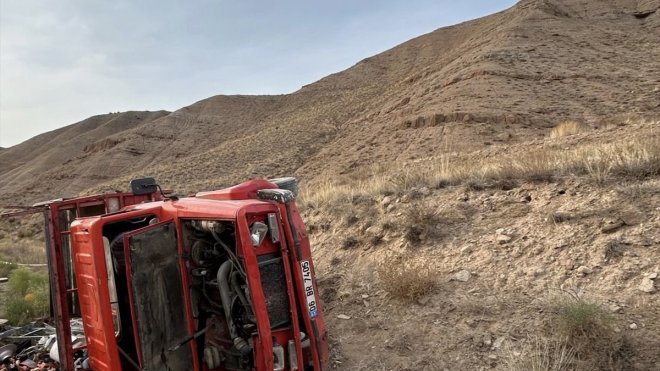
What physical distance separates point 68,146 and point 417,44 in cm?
4669

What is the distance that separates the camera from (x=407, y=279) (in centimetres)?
544

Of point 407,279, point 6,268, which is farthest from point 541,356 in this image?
point 6,268

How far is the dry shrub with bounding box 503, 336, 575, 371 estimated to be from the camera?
371cm

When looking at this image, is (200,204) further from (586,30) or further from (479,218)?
(586,30)

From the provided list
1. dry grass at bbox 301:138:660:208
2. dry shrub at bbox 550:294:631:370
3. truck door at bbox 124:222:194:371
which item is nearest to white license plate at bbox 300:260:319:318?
truck door at bbox 124:222:194:371

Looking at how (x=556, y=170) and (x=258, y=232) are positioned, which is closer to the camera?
(x=258, y=232)

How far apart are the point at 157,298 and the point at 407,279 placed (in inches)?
107

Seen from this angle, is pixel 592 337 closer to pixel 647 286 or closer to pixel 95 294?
pixel 647 286

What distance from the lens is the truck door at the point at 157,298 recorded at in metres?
3.69

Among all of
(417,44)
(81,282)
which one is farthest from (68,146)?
(81,282)

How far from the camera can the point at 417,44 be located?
55.4 meters

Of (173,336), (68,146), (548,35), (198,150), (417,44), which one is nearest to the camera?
(173,336)

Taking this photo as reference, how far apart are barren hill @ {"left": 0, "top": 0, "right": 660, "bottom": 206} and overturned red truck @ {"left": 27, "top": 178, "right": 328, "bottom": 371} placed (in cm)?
1379

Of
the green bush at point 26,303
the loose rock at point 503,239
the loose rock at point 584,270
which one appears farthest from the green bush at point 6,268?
the loose rock at point 584,270
